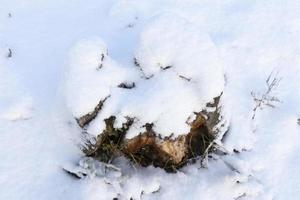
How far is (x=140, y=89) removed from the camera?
3.47 m

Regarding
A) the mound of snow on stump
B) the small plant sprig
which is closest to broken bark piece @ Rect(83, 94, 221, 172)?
the mound of snow on stump

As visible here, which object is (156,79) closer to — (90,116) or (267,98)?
(90,116)

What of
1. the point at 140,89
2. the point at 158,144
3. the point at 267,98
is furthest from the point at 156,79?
the point at 267,98

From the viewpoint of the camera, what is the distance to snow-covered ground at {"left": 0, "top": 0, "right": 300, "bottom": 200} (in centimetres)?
339

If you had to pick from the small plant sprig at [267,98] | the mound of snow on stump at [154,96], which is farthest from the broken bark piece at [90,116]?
the small plant sprig at [267,98]

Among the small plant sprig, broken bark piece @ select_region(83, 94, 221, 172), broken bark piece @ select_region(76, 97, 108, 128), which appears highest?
the small plant sprig

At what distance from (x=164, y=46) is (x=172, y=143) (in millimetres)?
690

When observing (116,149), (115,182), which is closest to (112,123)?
(116,149)

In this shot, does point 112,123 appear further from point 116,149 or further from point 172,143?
point 172,143

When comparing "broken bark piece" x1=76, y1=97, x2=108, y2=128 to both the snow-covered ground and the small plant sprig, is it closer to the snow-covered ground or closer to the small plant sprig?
the snow-covered ground

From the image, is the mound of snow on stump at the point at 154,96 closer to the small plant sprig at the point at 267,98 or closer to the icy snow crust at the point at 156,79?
the icy snow crust at the point at 156,79

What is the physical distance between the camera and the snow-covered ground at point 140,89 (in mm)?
3387

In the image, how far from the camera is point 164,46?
3.50 m

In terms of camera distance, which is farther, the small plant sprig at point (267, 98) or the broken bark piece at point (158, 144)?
the small plant sprig at point (267, 98)
